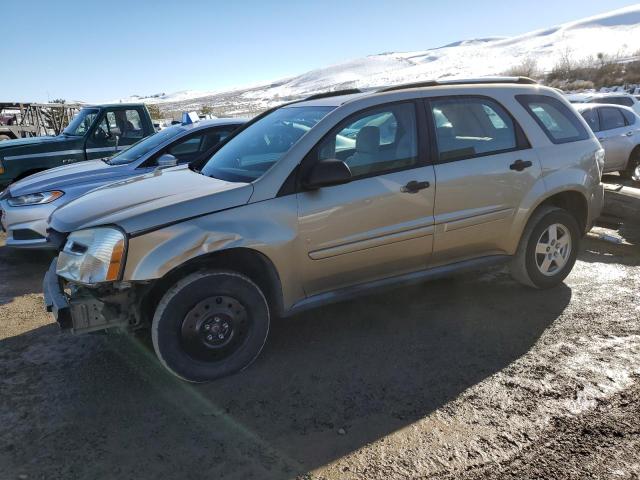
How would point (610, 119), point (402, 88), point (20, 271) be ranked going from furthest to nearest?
point (610, 119) < point (20, 271) < point (402, 88)

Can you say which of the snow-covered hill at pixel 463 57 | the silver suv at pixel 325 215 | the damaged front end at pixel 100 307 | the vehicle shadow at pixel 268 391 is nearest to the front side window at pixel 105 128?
the silver suv at pixel 325 215

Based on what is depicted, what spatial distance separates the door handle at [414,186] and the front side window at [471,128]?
30cm

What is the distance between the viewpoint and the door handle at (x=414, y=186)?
365cm

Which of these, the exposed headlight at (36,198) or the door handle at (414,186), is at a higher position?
the door handle at (414,186)

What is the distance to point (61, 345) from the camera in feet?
12.8

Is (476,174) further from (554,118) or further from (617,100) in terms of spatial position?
(617,100)

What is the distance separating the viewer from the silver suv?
3.09 metres

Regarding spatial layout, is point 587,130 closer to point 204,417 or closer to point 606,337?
point 606,337

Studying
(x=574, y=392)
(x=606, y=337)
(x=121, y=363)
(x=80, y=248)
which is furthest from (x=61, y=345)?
(x=606, y=337)

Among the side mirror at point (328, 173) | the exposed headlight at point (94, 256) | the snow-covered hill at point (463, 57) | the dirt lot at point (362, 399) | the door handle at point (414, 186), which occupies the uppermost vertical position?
the snow-covered hill at point (463, 57)

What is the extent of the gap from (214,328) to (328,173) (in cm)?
124

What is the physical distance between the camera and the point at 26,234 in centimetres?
567

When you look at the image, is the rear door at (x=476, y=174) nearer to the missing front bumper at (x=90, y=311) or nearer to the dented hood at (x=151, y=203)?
the dented hood at (x=151, y=203)

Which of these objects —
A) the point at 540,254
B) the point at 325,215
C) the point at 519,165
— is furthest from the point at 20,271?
the point at 540,254
